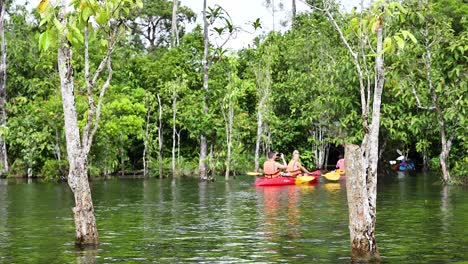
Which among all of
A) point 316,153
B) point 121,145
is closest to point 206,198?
point 121,145

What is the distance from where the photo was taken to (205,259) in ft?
50.1

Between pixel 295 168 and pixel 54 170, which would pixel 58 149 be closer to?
pixel 54 170

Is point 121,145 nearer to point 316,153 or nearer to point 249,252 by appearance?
point 316,153

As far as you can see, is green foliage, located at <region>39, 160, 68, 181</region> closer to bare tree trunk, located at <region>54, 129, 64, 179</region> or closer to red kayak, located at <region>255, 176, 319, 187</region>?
bare tree trunk, located at <region>54, 129, 64, 179</region>

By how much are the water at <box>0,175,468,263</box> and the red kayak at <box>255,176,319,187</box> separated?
2.92 meters

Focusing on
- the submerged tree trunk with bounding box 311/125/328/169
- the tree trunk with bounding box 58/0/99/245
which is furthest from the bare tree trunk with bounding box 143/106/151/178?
the tree trunk with bounding box 58/0/99/245

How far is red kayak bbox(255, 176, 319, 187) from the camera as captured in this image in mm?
38469

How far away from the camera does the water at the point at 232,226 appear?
1573cm

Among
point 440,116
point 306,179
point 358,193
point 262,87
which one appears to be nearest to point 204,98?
point 262,87

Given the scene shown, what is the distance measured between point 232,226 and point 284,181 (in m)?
18.2

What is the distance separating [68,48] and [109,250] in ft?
13.8

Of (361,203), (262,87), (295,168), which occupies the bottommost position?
(361,203)

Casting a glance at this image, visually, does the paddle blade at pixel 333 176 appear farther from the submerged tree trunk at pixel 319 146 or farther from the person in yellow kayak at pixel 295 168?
the submerged tree trunk at pixel 319 146

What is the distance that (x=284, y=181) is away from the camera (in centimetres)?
3922
